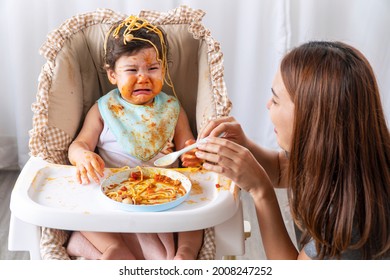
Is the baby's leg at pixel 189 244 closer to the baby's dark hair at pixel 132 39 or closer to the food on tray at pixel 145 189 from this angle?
the food on tray at pixel 145 189

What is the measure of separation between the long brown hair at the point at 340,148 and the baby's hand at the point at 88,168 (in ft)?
1.40

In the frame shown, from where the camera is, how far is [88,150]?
54.9 inches

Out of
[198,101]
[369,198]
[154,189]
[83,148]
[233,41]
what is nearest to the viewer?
[369,198]

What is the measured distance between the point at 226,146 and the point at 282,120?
0.14m

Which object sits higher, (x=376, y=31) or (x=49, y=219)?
(x=376, y=31)

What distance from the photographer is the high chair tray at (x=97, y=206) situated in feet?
3.61

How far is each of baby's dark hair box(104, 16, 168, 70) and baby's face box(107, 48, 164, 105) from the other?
0.01 m

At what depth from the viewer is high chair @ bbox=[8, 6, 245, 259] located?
1.15 meters

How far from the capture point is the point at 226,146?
1.15 metres

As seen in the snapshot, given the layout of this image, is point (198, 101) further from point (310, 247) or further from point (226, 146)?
point (310, 247)

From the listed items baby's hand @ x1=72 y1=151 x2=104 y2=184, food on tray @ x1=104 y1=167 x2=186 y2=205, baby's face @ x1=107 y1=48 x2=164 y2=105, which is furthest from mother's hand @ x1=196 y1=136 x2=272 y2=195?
baby's face @ x1=107 y1=48 x2=164 y2=105

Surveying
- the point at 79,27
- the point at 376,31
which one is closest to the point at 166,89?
the point at 79,27

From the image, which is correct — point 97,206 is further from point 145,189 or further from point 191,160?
point 191,160

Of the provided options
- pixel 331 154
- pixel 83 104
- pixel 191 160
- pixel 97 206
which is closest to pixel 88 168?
pixel 97 206
